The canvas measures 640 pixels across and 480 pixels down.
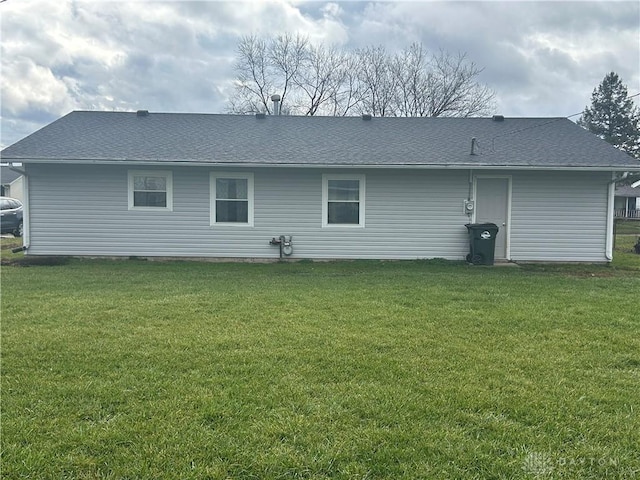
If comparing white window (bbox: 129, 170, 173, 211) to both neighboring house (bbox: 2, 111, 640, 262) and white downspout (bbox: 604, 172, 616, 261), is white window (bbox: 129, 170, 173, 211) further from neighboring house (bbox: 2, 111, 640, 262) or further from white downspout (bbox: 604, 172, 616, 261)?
white downspout (bbox: 604, 172, 616, 261)

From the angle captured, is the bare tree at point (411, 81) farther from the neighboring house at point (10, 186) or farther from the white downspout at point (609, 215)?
the neighboring house at point (10, 186)

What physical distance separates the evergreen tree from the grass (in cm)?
3661

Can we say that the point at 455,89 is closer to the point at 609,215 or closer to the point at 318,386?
the point at 609,215

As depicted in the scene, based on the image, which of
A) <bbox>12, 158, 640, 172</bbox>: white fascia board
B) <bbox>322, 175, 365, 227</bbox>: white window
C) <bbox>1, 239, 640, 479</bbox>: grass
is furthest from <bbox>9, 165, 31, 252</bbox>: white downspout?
<bbox>322, 175, 365, 227</bbox>: white window

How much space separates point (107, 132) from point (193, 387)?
1074 centimetres

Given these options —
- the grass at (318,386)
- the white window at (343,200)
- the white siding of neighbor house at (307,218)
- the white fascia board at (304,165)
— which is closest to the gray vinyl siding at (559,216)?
the white siding of neighbor house at (307,218)

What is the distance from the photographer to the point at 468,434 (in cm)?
261

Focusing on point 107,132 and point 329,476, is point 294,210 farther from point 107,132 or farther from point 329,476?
point 329,476

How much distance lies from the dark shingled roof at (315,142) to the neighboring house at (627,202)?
32.3 metres

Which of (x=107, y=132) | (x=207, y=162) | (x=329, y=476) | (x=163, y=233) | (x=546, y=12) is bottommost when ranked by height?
(x=329, y=476)

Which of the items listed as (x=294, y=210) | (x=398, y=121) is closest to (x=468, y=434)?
(x=294, y=210)

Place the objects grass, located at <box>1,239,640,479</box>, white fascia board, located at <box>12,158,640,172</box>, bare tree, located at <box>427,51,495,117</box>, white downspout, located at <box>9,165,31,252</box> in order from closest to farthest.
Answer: grass, located at <box>1,239,640,479</box> → white fascia board, located at <box>12,158,640,172</box> → white downspout, located at <box>9,165,31,252</box> → bare tree, located at <box>427,51,495,117</box>

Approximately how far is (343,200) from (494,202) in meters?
3.64

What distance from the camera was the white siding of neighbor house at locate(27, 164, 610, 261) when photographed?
10516 millimetres
